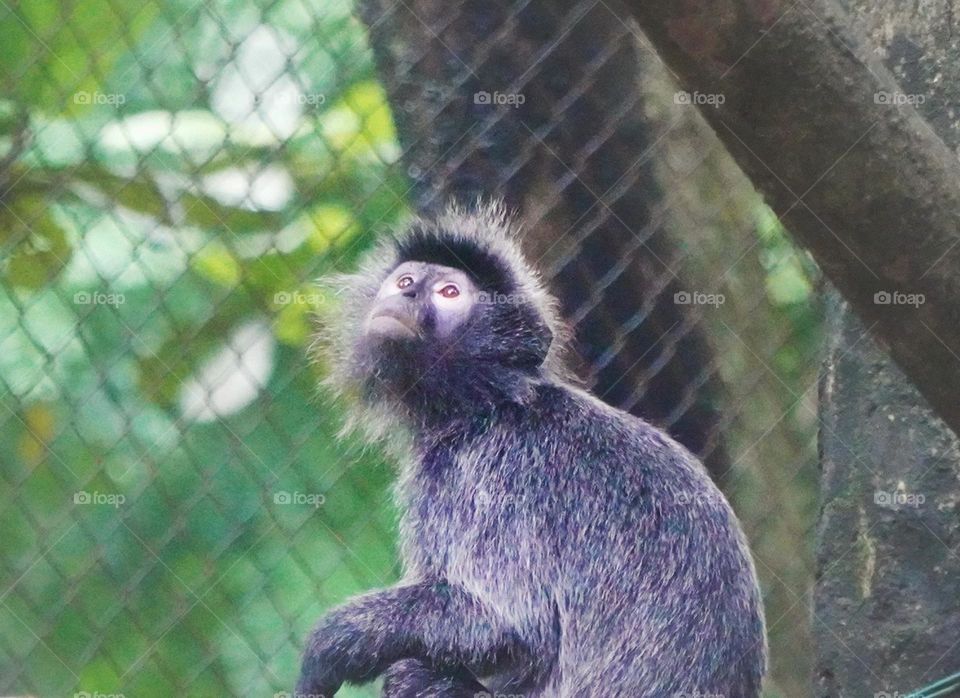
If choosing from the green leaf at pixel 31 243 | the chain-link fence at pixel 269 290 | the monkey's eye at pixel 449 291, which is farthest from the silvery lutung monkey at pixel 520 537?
the green leaf at pixel 31 243

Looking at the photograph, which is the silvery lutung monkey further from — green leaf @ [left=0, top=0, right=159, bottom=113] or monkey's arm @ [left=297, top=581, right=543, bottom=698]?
green leaf @ [left=0, top=0, right=159, bottom=113]

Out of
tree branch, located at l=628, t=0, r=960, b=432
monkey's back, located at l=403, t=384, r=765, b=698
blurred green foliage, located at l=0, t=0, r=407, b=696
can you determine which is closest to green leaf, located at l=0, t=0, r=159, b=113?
blurred green foliage, located at l=0, t=0, r=407, b=696

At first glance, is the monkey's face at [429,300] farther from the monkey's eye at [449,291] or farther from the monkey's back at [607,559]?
the monkey's back at [607,559]

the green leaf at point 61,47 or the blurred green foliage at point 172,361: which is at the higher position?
the green leaf at point 61,47

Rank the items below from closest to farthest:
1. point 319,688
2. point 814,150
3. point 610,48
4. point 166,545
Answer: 1. point 814,150
2. point 319,688
3. point 610,48
4. point 166,545

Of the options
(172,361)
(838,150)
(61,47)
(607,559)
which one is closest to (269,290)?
(172,361)

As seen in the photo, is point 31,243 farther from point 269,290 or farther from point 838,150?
point 838,150

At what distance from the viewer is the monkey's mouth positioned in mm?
2766

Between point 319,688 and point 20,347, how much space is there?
61.8 inches

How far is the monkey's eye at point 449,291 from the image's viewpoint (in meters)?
2.84

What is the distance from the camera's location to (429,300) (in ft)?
9.29

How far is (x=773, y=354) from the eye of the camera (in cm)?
338

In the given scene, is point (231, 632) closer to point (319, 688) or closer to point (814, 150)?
point (319, 688)

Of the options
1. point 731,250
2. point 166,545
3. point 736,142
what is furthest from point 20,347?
point 736,142
